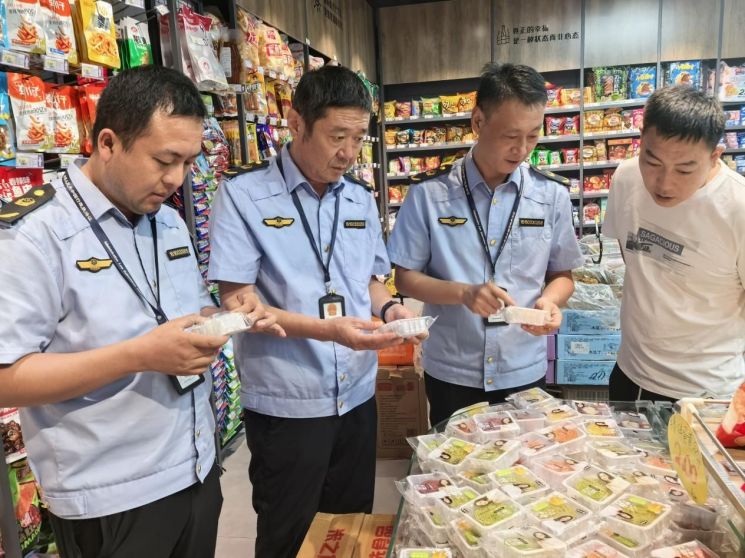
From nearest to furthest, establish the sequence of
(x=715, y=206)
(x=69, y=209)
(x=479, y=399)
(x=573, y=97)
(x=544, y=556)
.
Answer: (x=544, y=556), (x=69, y=209), (x=715, y=206), (x=479, y=399), (x=573, y=97)

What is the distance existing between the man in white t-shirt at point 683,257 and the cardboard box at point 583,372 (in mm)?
1715

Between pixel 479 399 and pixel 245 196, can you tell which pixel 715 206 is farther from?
pixel 245 196

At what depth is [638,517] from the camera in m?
1.15

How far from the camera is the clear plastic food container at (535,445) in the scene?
1401 mm

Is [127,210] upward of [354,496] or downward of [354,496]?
upward

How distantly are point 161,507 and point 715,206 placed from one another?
1805mm

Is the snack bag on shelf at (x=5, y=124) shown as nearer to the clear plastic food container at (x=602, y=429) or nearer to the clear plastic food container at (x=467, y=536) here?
the clear plastic food container at (x=467, y=536)

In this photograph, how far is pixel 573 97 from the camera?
7.53 m

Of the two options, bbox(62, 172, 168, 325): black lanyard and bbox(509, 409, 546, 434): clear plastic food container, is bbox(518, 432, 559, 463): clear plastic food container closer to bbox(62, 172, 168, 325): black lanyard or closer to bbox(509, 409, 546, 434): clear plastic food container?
bbox(509, 409, 546, 434): clear plastic food container

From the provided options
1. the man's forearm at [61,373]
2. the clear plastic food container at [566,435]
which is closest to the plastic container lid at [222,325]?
the man's forearm at [61,373]

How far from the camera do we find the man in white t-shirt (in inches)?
66.2

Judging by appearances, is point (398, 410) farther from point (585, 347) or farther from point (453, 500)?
point (453, 500)

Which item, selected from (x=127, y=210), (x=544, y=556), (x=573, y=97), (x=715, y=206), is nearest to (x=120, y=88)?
(x=127, y=210)

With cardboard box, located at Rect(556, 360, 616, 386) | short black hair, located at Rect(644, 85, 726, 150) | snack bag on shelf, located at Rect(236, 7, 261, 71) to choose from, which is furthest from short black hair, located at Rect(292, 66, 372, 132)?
cardboard box, located at Rect(556, 360, 616, 386)
